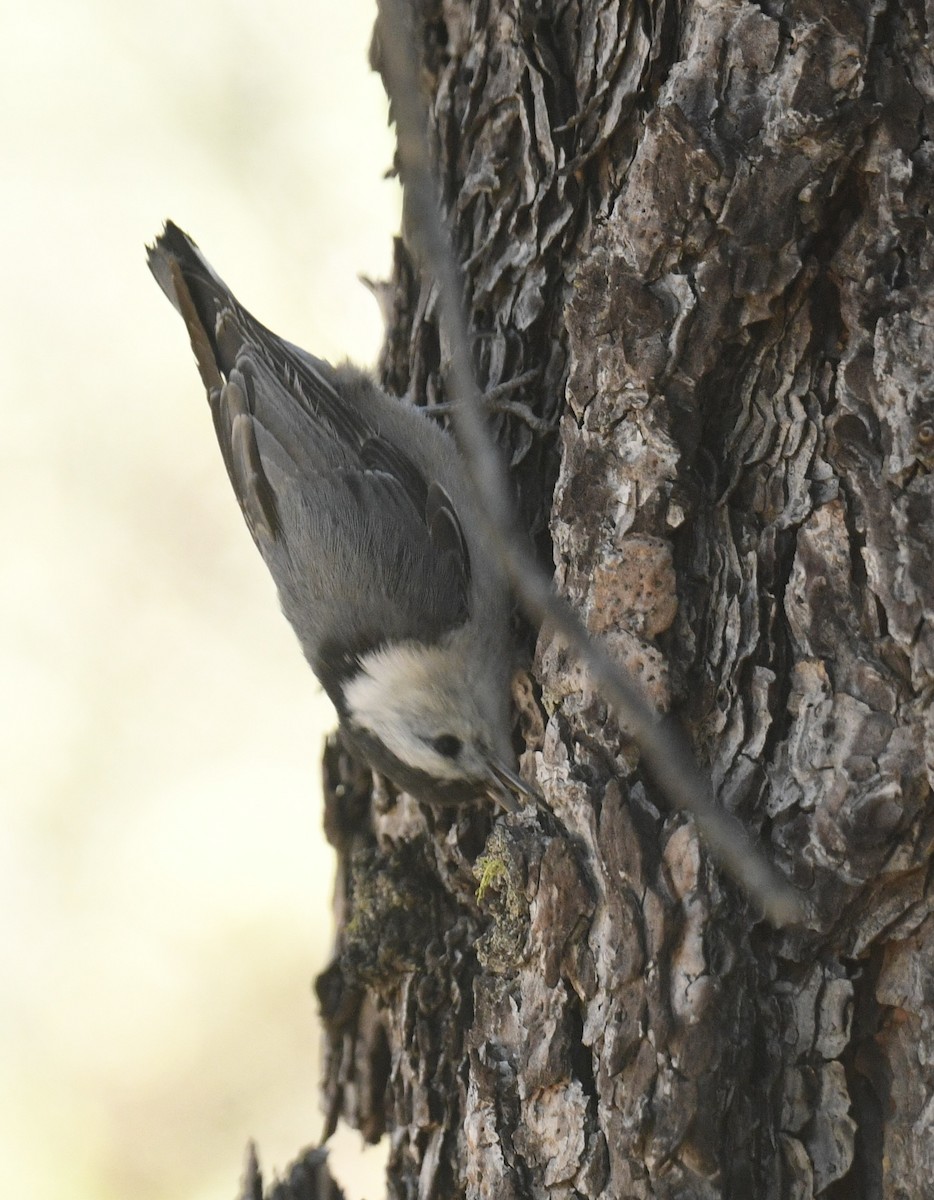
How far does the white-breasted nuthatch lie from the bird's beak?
11mm

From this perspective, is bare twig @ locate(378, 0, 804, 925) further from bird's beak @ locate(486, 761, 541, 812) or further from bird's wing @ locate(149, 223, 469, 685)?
bird's wing @ locate(149, 223, 469, 685)

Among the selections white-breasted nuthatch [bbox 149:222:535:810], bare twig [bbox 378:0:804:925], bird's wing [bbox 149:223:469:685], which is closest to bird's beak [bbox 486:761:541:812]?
white-breasted nuthatch [bbox 149:222:535:810]

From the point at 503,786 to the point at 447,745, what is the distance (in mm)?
149

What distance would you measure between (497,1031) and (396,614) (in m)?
0.91

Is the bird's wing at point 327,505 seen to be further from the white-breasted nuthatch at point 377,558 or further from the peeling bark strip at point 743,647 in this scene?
the peeling bark strip at point 743,647

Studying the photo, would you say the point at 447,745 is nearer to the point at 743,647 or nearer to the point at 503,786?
the point at 503,786

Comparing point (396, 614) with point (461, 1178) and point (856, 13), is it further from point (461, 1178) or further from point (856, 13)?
point (856, 13)

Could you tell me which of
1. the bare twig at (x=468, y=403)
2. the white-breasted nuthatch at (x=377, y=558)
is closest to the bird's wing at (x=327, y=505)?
the white-breasted nuthatch at (x=377, y=558)

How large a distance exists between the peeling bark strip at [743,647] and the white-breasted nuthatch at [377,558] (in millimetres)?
418

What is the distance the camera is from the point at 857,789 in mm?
1372

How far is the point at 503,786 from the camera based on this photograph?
197 cm

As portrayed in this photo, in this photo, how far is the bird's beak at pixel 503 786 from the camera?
6.35ft

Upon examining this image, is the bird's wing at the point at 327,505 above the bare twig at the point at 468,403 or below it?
above

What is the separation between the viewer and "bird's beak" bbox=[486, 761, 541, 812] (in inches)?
76.2
